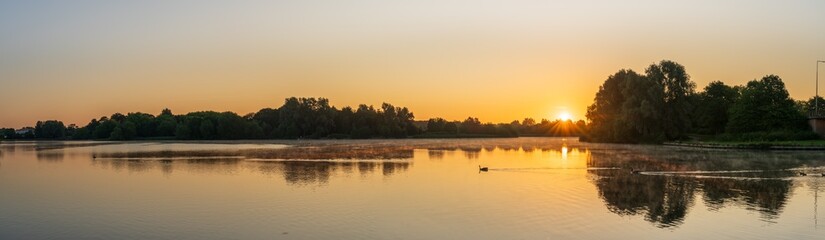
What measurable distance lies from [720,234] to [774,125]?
67.0m

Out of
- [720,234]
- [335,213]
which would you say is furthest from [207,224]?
[720,234]

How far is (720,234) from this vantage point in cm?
1523

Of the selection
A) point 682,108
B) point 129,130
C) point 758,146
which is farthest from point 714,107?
point 129,130

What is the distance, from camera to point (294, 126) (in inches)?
6147

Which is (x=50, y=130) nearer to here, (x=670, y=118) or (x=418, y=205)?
(x=670, y=118)

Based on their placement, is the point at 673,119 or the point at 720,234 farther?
the point at 673,119

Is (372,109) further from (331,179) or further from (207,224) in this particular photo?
(207,224)

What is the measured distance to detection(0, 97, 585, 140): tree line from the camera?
15375 centimetres

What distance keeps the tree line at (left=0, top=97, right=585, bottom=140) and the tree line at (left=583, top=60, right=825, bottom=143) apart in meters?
53.1

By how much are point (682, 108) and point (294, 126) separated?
94.9 meters

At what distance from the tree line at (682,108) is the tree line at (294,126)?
5307 cm

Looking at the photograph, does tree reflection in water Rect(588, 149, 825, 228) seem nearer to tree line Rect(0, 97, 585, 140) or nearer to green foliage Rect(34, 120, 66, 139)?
tree line Rect(0, 97, 585, 140)

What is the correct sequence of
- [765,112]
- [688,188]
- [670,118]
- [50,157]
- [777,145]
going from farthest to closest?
1. [670,118]
2. [765,112]
3. [777,145]
4. [50,157]
5. [688,188]

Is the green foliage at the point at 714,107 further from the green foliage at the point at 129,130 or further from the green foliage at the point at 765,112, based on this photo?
the green foliage at the point at 129,130
